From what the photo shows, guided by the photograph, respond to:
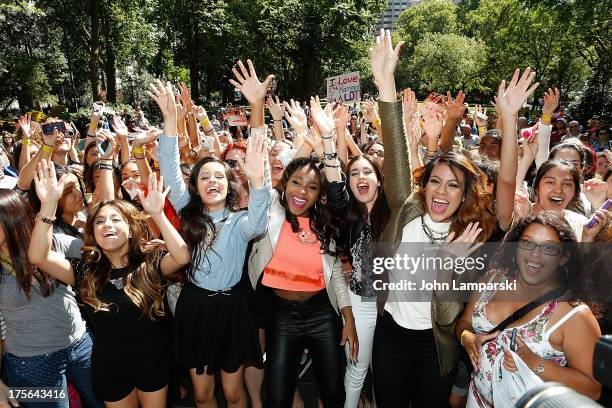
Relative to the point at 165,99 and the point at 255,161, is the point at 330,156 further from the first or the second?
the point at 165,99

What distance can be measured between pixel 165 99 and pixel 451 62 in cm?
4456

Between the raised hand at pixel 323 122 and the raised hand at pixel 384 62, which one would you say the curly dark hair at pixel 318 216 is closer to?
the raised hand at pixel 323 122

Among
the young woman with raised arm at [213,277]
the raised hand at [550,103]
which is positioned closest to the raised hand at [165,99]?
Answer: the young woman with raised arm at [213,277]

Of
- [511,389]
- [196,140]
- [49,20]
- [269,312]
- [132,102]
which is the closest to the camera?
[511,389]

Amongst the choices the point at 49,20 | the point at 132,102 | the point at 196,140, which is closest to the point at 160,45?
the point at 132,102

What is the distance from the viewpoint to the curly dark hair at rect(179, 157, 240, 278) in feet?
9.37

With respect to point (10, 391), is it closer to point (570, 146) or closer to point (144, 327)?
point (144, 327)

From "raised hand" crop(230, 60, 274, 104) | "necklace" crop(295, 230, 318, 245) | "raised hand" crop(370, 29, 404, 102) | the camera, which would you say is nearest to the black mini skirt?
"necklace" crop(295, 230, 318, 245)

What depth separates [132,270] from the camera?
274 cm

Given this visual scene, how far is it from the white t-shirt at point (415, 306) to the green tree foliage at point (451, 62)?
43330mm

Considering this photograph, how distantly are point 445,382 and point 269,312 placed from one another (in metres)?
1.18

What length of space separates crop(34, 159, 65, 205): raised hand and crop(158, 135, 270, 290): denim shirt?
0.63 metres

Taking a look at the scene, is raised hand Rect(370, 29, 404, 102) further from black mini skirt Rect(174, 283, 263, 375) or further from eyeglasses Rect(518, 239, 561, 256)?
black mini skirt Rect(174, 283, 263, 375)

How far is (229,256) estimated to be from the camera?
2.88 meters
